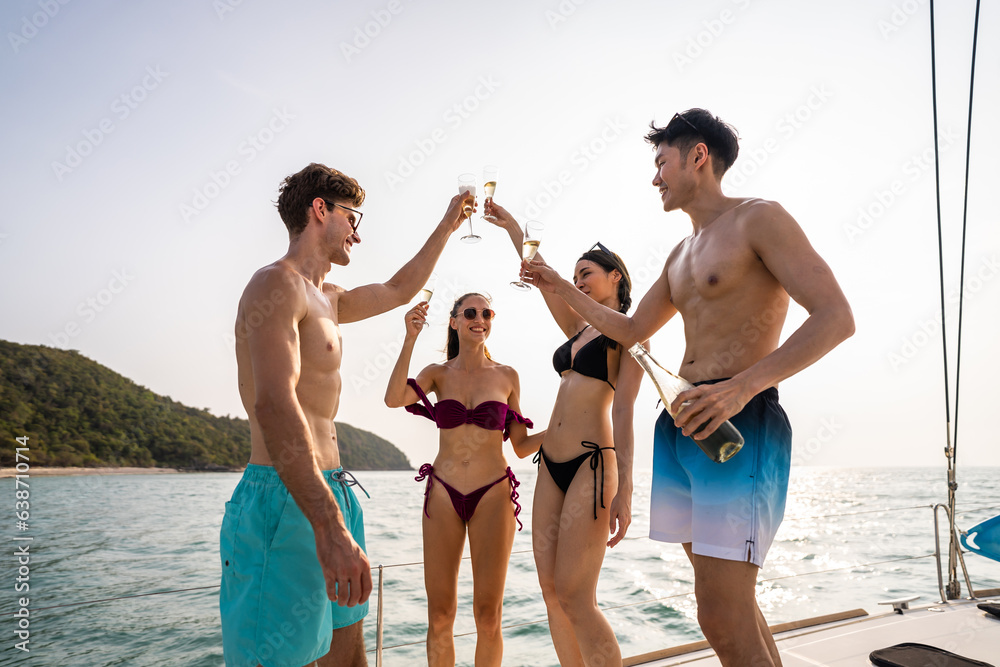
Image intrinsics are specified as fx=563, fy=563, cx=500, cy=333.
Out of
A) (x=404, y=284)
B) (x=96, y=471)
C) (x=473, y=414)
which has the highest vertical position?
(x=404, y=284)

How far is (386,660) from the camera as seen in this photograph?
7.09 m

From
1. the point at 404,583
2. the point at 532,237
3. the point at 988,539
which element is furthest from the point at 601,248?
the point at 404,583

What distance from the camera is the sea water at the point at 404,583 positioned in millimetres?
7578

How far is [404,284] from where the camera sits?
264 centimetres

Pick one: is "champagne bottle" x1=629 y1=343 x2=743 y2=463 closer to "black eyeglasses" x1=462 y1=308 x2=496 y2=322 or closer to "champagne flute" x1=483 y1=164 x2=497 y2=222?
"champagne flute" x1=483 y1=164 x2=497 y2=222

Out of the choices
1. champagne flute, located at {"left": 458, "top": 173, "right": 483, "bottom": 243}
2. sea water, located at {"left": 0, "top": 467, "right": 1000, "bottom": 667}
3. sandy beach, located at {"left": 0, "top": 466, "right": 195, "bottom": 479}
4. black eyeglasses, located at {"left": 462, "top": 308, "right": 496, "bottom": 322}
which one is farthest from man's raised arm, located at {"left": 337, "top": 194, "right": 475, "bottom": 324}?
sandy beach, located at {"left": 0, "top": 466, "right": 195, "bottom": 479}

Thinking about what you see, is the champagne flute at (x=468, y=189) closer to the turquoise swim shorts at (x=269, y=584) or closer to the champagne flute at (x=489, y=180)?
the champagne flute at (x=489, y=180)

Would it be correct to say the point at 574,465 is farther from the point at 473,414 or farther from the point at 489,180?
the point at 489,180

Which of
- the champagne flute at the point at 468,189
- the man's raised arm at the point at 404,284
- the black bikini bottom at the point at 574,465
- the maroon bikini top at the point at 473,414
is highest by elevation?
the champagne flute at the point at 468,189

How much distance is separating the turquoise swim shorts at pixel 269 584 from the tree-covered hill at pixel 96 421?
33.4 meters

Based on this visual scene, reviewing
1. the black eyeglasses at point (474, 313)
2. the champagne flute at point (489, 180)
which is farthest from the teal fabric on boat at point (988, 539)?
the champagne flute at point (489, 180)

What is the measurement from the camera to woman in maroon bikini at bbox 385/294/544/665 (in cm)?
290

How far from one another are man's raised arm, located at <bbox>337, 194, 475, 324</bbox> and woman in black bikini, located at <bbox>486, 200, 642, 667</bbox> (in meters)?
0.87

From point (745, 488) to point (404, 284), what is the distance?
5.51 ft
